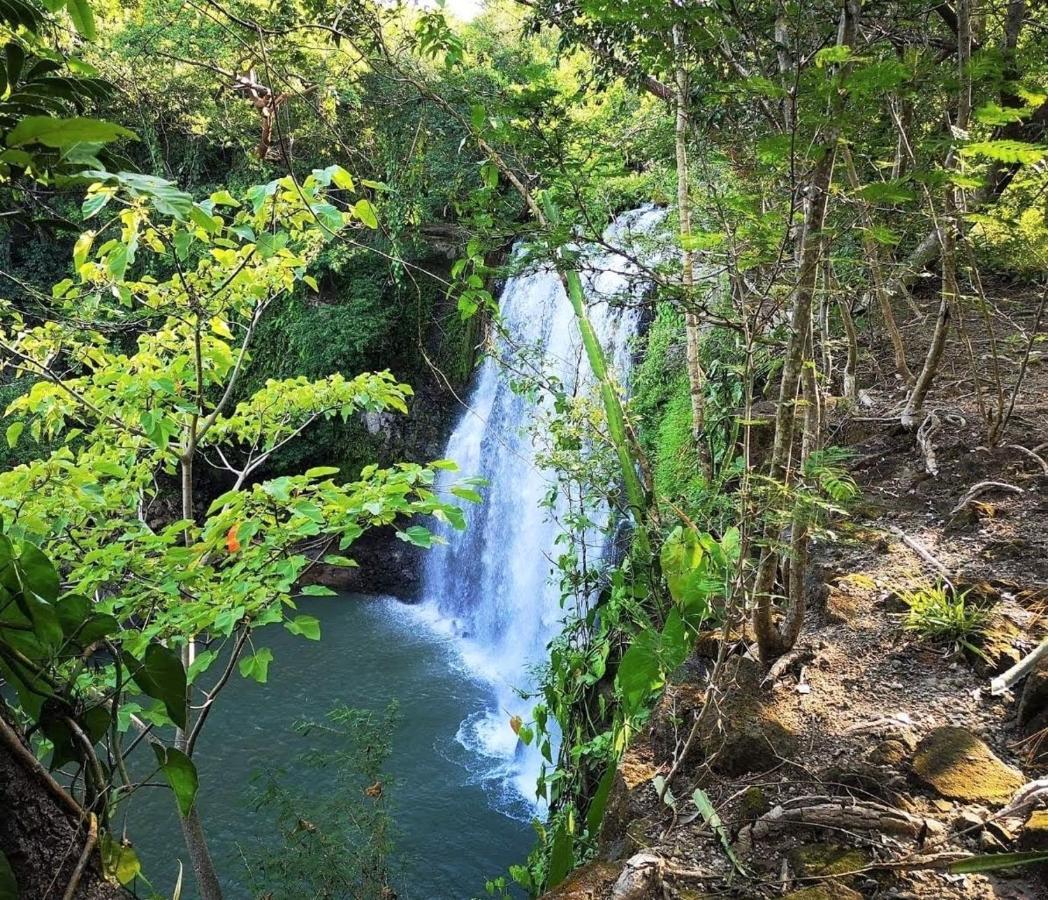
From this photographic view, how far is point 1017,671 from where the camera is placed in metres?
1.84

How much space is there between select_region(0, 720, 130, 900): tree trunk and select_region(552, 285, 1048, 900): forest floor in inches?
42.3

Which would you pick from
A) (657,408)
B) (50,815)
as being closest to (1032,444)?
(657,408)

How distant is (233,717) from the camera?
6953 millimetres

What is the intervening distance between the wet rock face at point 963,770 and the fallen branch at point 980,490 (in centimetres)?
143

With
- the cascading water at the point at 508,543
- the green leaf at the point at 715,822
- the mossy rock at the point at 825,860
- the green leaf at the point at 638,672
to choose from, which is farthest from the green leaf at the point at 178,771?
the cascading water at the point at 508,543

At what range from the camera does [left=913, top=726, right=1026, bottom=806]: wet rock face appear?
154cm

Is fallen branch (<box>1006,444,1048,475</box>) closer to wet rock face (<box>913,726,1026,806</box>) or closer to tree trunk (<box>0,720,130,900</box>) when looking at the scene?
wet rock face (<box>913,726,1026,806</box>)

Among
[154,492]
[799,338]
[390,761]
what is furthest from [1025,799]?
[390,761]

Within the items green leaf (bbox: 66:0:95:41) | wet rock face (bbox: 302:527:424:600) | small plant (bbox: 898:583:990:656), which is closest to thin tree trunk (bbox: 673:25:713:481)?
small plant (bbox: 898:583:990:656)

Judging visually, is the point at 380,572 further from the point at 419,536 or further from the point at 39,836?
the point at 39,836

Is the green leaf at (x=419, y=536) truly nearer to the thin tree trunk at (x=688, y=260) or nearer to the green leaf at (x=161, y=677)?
the green leaf at (x=161, y=677)

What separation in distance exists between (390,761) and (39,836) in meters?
5.56

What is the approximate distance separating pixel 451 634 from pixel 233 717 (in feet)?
10.2

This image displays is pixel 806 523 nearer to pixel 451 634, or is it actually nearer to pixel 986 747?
pixel 986 747
